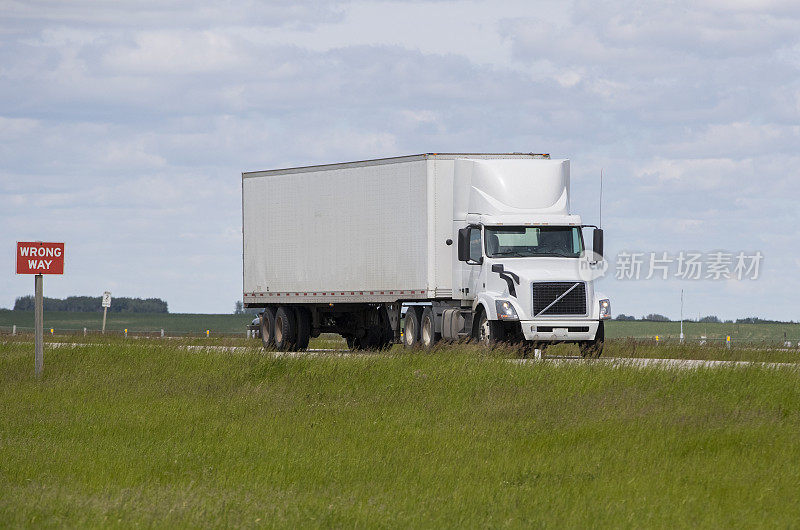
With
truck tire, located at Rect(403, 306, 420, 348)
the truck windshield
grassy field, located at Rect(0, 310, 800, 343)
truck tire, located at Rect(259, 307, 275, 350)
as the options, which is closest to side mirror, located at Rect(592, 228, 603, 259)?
the truck windshield

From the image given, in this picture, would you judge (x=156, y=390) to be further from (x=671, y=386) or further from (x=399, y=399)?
(x=671, y=386)

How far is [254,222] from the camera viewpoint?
110 feet

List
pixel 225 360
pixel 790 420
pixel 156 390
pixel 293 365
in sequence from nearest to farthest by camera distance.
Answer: pixel 790 420
pixel 156 390
pixel 293 365
pixel 225 360

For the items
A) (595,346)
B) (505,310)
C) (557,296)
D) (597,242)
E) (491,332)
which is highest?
(597,242)

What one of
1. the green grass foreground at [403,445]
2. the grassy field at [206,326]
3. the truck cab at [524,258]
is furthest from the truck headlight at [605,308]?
the grassy field at [206,326]

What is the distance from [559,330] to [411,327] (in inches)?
187

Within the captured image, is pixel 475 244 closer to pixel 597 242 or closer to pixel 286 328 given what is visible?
pixel 597 242

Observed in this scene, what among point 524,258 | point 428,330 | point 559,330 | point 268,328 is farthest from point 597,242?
point 268,328

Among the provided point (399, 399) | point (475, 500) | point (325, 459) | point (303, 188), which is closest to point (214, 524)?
point (475, 500)

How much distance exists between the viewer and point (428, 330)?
1080 inches

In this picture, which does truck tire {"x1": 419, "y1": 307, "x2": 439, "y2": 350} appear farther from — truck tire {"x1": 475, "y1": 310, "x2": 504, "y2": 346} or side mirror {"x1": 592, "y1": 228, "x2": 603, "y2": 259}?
side mirror {"x1": 592, "y1": 228, "x2": 603, "y2": 259}

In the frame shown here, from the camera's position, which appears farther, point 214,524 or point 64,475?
point 64,475

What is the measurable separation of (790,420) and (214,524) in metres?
8.30

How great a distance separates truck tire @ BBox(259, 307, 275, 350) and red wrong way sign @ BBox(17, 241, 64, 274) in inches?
478
